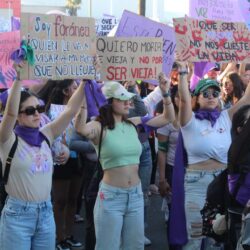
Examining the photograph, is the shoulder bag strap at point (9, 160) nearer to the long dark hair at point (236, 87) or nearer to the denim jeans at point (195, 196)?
the denim jeans at point (195, 196)

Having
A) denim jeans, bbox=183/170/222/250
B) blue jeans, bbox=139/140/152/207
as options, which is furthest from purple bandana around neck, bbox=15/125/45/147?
blue jeans, bbox=139/140/152/207

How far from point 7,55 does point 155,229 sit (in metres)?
2.47

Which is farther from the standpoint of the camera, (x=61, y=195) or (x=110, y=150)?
(x=61, y=195)

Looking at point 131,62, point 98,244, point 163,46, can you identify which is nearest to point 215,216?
point 98,244

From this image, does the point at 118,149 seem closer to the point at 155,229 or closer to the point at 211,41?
the point at 211,41

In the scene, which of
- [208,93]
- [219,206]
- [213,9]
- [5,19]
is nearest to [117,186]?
[219,206]

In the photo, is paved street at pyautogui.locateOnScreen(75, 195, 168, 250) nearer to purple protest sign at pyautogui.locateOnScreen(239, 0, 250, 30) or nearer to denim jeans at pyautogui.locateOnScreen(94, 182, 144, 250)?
denim jeans at pyautogui.locateOnScreen(94, 182, 144, 250)

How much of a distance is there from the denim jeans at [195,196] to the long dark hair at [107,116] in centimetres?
74

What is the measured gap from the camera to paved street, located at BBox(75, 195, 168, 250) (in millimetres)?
5688

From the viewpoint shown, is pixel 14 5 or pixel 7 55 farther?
pixel 14 5

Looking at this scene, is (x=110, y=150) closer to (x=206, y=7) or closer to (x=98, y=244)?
(x=98, y=244)

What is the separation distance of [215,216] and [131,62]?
151 cm

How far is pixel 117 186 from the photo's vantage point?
13.8ft

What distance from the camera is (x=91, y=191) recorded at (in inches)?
193
